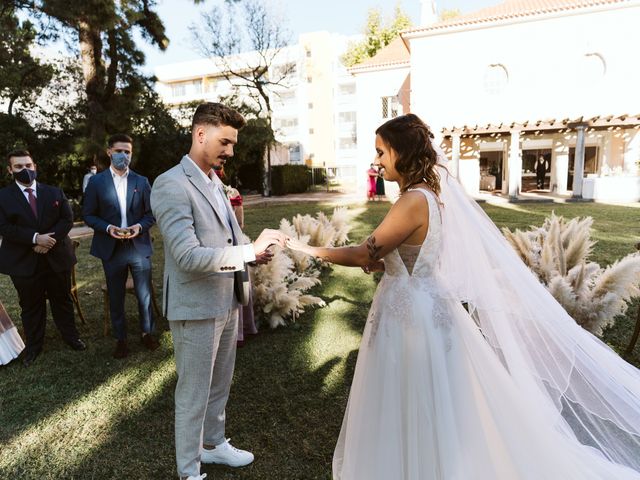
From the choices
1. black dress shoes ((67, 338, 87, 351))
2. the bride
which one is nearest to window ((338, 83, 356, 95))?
black dress shoes ((67, 338, 87, 351))

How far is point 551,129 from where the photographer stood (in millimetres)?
21828

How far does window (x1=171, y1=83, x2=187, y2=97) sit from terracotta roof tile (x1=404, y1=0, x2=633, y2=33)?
53291 millimetres

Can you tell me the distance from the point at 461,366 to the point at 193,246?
1736mm

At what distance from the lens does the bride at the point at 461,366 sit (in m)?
2.48

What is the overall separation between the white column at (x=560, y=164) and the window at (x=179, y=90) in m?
58.5

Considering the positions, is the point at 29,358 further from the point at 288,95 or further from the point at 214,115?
the point at 288,95

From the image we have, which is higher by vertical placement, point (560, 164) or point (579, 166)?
point (560, 164)

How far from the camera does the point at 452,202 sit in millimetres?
2949

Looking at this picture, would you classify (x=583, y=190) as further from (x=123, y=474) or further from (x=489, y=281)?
(x=123, y=474)

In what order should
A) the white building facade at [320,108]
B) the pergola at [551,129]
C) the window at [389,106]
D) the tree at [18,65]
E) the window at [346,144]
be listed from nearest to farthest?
the tree at [18,65], the pergola at [551,129], the window at [389,106], the window at [346,144], the white building facade at [320,108]

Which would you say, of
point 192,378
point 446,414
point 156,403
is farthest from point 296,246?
point 156,403

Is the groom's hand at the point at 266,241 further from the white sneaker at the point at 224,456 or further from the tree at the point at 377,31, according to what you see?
the tree at the point at 377,31

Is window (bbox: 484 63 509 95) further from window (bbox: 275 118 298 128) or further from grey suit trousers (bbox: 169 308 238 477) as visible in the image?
window (bbox: 275 118 298 128)

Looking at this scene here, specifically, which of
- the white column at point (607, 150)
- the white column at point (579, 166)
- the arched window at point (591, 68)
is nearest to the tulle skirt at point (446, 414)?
the white column at point (579, 166)
